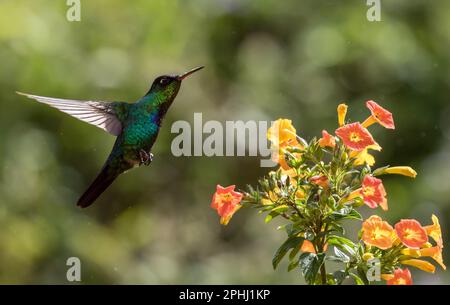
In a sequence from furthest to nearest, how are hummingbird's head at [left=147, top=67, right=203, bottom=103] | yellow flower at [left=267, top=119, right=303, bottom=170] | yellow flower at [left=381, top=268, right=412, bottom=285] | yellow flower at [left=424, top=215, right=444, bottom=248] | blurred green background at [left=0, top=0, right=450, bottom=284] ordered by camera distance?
blurred green background at [left=0, top=0, right=450, bottom=284], hummingbird's head at [left=147, top=67, right=203, bottom=103], yellow flower at [left=267, top=119, right=303, bottom=170], yellow flower at [left=424, top=215, right=444, bottom=248], yellow flower at [left=381, top=268, right=412, bottom=285]

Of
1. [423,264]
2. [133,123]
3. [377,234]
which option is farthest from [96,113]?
[423,264]

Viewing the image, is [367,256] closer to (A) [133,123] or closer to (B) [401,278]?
(B) [401,278]

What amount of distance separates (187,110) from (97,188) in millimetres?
3846

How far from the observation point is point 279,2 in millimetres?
7719

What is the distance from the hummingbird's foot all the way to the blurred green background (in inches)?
118

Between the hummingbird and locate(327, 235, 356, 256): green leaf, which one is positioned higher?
the hummingbird

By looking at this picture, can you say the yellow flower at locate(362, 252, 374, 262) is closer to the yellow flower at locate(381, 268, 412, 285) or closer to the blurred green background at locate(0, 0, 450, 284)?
the yellow flower at locate(381, 268, 412, 285)

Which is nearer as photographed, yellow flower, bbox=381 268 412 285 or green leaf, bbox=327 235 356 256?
yellow flower, bbox=381 268 412 285

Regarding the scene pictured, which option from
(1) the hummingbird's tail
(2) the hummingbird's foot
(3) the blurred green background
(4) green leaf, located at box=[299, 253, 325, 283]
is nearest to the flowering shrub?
(4) green leaf, located at box=[299, 253, 325, 283]

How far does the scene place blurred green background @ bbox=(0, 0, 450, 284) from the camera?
6180 millimetres

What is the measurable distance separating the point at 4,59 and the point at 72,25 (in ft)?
2.61

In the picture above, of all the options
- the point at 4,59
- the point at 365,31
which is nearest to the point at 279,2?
the point at 365,31

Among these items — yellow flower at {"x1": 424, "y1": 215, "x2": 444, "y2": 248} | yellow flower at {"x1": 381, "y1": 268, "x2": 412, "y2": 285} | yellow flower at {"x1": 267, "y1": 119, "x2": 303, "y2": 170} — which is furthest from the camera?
yellow flower at {"x1": 267, "y1": 119, "x2": 303, "y2": 170}

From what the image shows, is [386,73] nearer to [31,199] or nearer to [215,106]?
[215,106]
